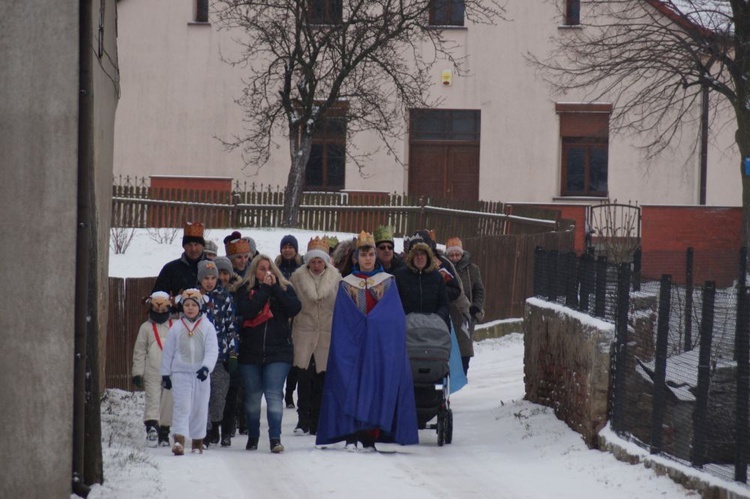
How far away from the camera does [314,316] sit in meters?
12.9

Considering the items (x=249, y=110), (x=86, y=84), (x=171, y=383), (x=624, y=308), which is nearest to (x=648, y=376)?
(x=624, y=308)

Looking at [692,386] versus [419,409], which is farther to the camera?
[419,409]

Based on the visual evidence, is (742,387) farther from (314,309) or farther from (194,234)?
(194,234)

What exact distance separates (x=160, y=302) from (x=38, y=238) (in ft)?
12.5

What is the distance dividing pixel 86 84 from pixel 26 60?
A: 510 mm

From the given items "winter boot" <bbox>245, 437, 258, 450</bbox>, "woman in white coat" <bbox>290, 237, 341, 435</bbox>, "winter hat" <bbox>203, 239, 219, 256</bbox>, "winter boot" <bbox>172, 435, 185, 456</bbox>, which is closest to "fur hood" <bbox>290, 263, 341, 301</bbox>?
"woman in white coat" <bbox>290, 237, 341, 435</bbox>

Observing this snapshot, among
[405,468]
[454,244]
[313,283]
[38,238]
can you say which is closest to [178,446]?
[405,468]

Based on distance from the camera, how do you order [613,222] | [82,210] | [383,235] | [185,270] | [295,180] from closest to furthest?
[82,210] < [185,270] < [383,235] < [295,180] < [613,222]

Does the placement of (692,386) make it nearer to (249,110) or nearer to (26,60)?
(26,60)

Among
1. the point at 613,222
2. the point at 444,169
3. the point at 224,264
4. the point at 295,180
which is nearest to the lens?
the point at 224,264

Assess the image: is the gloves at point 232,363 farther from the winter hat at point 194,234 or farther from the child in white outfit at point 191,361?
the winter hat at point 194,234

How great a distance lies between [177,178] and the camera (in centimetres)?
3534

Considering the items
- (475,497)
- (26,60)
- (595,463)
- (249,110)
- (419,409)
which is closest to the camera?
(26,60)

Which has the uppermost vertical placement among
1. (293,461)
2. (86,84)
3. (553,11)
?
(553,11)
